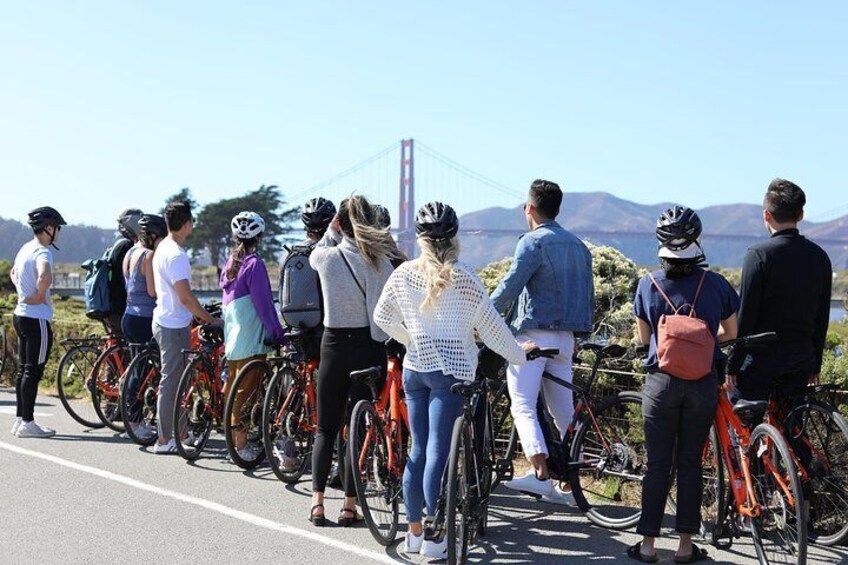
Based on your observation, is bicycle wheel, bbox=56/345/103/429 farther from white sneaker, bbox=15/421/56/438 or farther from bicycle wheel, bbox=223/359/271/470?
bicycle wheel, bbox=223/359/271/470

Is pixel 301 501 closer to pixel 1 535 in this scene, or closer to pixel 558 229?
pixel 1 535

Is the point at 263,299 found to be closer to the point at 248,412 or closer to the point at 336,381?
the point at 248,412

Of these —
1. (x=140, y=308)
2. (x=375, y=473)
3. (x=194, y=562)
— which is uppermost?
(x=140, y=308)

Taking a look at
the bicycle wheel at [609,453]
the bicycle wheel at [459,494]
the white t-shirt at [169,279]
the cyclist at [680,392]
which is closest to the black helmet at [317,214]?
the white t-shirt at [169,279]

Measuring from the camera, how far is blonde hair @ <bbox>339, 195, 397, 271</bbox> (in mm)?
5523

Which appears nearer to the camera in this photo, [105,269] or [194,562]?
[194,562]

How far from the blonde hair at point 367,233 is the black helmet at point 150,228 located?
9.98 ft

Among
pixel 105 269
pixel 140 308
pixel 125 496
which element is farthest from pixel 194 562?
pixel 105 269

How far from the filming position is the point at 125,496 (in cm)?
627

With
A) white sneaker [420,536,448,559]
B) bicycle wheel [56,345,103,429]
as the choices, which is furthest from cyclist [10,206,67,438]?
white sneaker [420,536,448,559]

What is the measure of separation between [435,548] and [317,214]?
2576 mm

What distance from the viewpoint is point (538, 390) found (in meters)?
5.88

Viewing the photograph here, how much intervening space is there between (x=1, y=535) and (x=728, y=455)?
12.5ft

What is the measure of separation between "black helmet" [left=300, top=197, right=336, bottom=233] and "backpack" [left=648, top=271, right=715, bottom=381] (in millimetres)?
2661
